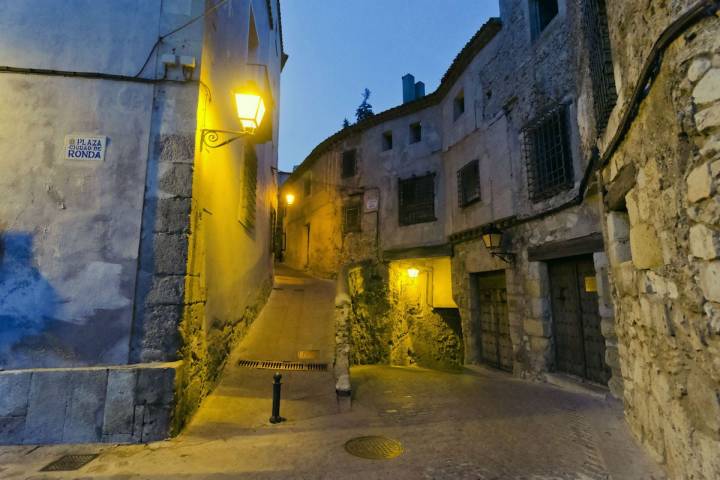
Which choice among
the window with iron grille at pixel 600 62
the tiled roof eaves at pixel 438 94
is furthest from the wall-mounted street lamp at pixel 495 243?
the tiled roof eaves at pixel 438 94

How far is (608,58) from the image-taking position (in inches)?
158

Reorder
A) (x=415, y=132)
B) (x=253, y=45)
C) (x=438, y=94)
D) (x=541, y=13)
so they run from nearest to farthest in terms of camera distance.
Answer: (x=541, y=13) → (x=253, y=45) → (x=438, y=94) → (x=415, y=132)

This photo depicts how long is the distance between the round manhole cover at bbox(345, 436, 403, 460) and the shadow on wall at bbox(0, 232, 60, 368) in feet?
10.9

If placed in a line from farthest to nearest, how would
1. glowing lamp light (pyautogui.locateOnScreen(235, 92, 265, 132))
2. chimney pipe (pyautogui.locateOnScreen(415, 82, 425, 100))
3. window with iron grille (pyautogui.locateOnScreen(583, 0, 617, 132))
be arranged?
chimney pipe (pyautogui.locateOnScreen(415, 82, 425, 100))
glowing lamp light (pyautogui.locateOnScreen(235, 92, 265, 132))
window with iron grille (pyautogui.locateOnScreen(583, 0, 617, 132))

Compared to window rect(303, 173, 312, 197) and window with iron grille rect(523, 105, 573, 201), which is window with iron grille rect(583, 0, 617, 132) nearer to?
window with iron grille rect(523, 105, 573, 201)

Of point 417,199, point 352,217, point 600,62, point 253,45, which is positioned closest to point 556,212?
point 600,62

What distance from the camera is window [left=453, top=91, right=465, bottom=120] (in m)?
10.6

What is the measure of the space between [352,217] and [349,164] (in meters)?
2.23

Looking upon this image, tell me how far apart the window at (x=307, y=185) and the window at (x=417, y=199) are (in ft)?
21.1

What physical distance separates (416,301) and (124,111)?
9801mm

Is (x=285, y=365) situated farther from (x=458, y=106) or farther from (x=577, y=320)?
(x=458, y=106)

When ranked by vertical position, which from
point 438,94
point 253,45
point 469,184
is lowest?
point 469,184

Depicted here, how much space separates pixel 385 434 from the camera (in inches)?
156

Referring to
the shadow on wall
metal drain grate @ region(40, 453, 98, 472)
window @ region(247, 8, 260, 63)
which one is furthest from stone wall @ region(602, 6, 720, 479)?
window @ region(247, 8, 260, 63)
